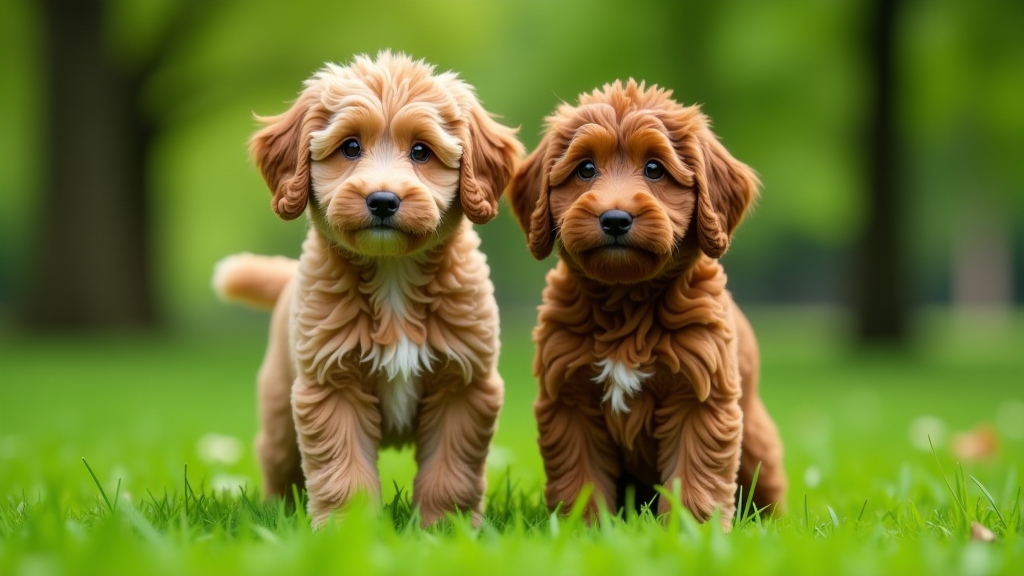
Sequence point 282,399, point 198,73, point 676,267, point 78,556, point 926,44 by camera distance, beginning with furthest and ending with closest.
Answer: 1. point 198,73
2. point 926,44
3. point 282,399
4. point 676,267
5. point 78,556

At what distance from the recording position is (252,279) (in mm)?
5016

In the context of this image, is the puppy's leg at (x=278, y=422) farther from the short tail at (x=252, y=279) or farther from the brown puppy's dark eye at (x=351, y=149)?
the brown puppy's dark eye at (x=351, y=149)

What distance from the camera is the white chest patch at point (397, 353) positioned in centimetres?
386

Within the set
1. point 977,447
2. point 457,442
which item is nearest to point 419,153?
point 457,442

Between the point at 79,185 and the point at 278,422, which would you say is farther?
the point at 79,185

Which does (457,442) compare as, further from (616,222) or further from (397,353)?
(616,222)

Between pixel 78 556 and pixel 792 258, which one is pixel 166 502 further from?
pixel 792 258

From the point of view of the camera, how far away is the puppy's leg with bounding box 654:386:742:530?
148 inches

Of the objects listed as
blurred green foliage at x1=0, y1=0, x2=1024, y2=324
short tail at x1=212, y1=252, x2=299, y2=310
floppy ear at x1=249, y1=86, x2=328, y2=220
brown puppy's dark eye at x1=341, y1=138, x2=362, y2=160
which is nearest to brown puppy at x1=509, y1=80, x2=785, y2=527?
brown puppy's dark eye at x1=341, y1=138, x2=362, y2=160

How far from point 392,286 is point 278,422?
0.97 metres

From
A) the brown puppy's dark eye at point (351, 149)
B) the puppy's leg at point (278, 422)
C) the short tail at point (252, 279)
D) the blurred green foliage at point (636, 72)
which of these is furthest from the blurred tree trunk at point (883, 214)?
the brown puppy's dark eye at point (351, 149)

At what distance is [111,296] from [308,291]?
14.4 meters

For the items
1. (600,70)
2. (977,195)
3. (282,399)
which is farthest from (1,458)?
(977,195)

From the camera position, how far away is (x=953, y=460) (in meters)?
5.95
